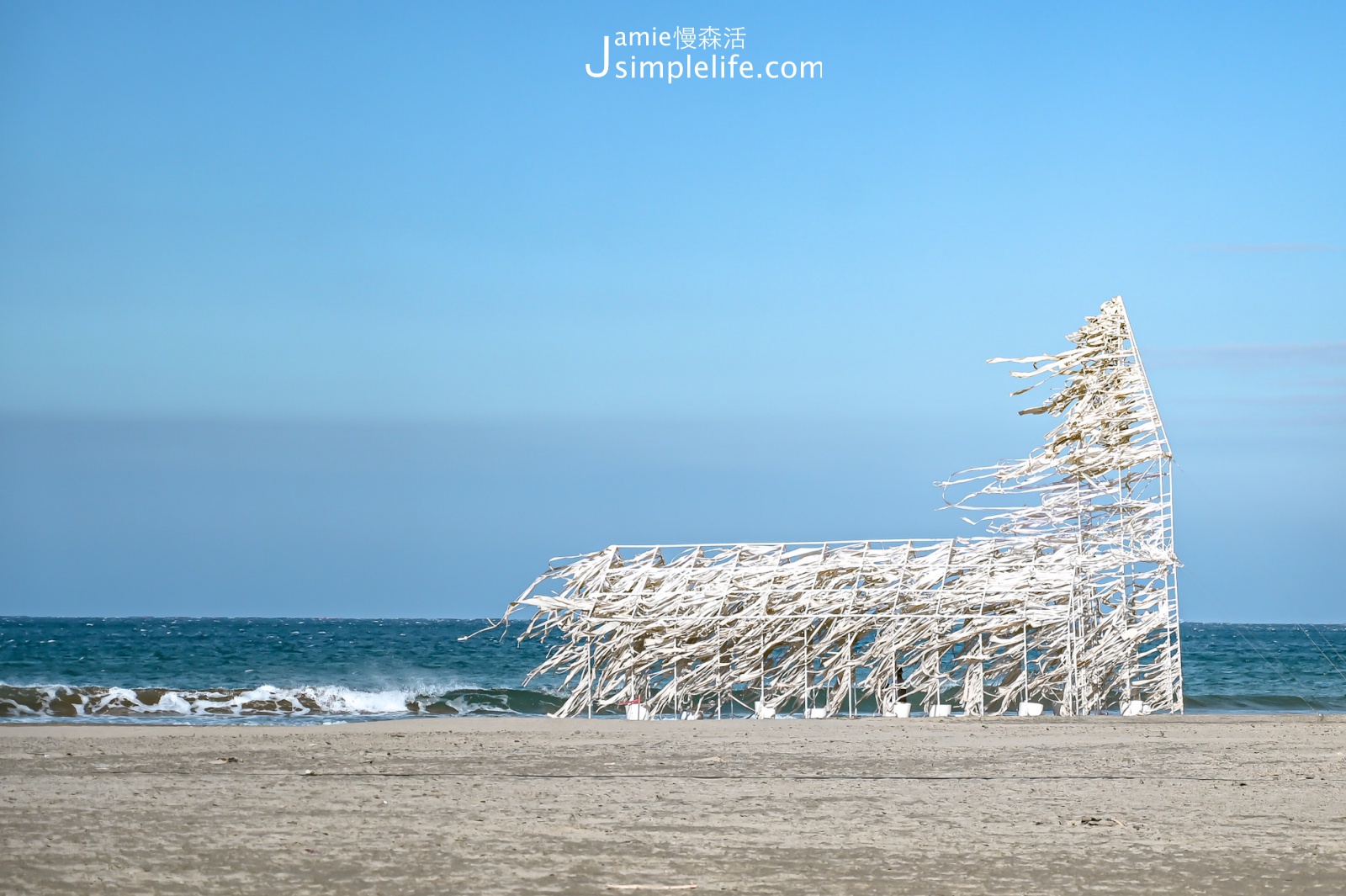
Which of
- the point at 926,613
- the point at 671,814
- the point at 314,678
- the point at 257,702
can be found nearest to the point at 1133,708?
the point at 926,613

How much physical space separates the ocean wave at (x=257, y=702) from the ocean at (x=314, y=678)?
4cm

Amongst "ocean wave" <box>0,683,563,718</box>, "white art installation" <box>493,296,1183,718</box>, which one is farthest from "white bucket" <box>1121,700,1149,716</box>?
"ocean wave" <box>0,683,563,718</box>

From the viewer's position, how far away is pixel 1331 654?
176ft

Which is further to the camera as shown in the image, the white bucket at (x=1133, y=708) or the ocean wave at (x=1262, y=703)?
the ocean wave at (x=1262, y=703)

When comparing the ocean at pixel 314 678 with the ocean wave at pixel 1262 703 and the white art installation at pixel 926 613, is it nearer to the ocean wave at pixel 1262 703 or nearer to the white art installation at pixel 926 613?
the ocean wave at pixel 1262 703

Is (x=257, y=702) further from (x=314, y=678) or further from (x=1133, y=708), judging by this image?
(x=1133, y=708)

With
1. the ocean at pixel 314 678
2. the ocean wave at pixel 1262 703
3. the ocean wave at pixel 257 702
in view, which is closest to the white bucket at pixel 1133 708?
the ocean at pixel 314 678

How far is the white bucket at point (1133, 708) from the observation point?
1677cm

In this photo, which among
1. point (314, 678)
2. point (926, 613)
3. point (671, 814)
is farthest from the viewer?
point (314, 678)

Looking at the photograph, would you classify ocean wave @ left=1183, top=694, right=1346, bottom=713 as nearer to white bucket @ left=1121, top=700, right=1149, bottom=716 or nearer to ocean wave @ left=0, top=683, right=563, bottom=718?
white bucket @ left=1121, top=700, right=1149, bottom=716

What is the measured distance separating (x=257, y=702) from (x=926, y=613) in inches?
495

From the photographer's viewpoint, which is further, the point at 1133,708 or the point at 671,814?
the point at 1133,708

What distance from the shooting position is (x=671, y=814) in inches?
304

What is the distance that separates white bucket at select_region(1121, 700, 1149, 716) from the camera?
16.8m
